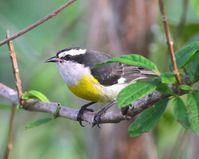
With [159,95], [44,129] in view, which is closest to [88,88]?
[159,95]

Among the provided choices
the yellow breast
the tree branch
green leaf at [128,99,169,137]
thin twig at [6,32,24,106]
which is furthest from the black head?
green leaf at [128,99,169,137]

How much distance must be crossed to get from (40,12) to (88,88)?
6.45ft

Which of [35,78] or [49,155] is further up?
[35,78]

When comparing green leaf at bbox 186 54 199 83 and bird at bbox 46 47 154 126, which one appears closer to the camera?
green leaf at bbox 186 54 199 83

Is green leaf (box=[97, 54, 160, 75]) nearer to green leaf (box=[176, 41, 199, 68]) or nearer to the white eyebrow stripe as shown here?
green leaf (box=[176, 41, 199, 68])

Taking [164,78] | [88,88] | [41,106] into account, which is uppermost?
[88,88]

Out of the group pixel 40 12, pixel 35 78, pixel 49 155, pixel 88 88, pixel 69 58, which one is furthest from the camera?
pixel 40 12

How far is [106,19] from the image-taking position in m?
3.90

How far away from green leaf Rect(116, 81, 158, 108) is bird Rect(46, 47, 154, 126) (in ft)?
4.15

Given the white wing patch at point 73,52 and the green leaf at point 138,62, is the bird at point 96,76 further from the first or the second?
the green leaf at point 138,62

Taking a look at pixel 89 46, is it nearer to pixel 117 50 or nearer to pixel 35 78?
pixel 117 50

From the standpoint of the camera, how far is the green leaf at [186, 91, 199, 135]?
1.86m

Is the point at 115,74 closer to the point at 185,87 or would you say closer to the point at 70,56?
the point at 70,56

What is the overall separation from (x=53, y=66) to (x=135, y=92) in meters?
3.05
